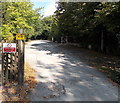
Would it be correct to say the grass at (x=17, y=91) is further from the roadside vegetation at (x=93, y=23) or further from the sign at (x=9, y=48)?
the roadside vegetation at (x=93, y=23)

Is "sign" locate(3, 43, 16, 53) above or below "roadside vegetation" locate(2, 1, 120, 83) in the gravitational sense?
below

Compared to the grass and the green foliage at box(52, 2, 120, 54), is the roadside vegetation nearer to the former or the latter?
the green foliage at box(52, 2, 120, 54)

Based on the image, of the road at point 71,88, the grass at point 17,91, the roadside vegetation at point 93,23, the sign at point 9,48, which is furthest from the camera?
the roadside vegetation at point 93,23

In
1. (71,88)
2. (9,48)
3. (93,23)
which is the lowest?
(71,88)

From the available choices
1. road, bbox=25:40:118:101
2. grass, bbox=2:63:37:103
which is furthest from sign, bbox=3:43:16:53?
road, bbox=25:40:118:101

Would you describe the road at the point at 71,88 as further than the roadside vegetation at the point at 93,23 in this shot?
No

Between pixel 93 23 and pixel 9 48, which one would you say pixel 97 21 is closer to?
pixel 93 23

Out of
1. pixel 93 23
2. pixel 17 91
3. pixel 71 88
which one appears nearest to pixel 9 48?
pixel 17 91

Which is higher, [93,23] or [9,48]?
[93,23]

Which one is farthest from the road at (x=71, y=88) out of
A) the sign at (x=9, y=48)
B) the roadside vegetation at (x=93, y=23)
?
the roadside vegetation at (x=93, y=23)

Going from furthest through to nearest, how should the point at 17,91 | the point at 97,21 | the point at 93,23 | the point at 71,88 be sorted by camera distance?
the point at 93,23 → the point at 97,21 → the point at 71,88 → the point at 17,91

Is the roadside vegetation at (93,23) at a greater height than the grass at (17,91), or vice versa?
the roadside vegetation at (93,23)

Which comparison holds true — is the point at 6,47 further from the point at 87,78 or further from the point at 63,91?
the point at 87,78

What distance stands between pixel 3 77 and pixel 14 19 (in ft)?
28.1
